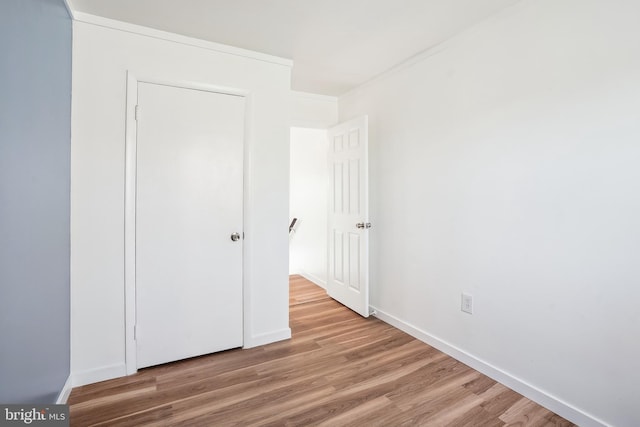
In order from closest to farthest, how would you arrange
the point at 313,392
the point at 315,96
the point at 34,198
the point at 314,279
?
the point at 34,198
the point at 313,392
the point at 315,96
the point at 314,279

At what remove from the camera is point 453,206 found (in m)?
2.34

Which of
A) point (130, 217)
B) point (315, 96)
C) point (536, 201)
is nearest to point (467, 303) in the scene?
point (536, 201)

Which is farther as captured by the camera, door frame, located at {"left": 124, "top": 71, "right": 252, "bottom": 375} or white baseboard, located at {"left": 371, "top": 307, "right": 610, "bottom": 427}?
door frame, located at {"left": 124, "top": 71, "right": 252, "bottom": 375}

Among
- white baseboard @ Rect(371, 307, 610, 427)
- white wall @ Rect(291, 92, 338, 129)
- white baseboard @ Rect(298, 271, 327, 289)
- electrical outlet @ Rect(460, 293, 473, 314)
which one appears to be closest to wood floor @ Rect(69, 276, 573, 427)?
white baseboard @ Rect(371, 307, 610, 427)

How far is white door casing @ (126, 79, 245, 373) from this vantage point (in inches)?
85.1

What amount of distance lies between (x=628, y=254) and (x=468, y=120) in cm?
121

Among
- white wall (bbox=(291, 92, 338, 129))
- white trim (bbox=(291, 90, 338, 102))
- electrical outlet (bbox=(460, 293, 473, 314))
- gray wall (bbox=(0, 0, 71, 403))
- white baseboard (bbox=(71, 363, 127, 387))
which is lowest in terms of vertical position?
white baseboard (bbox=(71, 363, 127, 387))

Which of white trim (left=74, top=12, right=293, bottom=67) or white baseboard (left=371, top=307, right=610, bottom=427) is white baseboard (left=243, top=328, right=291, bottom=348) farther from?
white trim (left=74, top=12, right=293, bottom=67)

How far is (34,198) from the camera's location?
141 cm

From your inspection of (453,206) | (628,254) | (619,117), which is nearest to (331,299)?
(453,206)

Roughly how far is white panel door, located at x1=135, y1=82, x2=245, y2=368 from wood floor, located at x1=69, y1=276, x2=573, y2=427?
24 cm

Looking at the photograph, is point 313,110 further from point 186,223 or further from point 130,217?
point 130,217

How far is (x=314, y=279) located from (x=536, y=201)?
10.1 feet

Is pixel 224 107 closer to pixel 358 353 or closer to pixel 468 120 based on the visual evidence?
pixel 468 120
